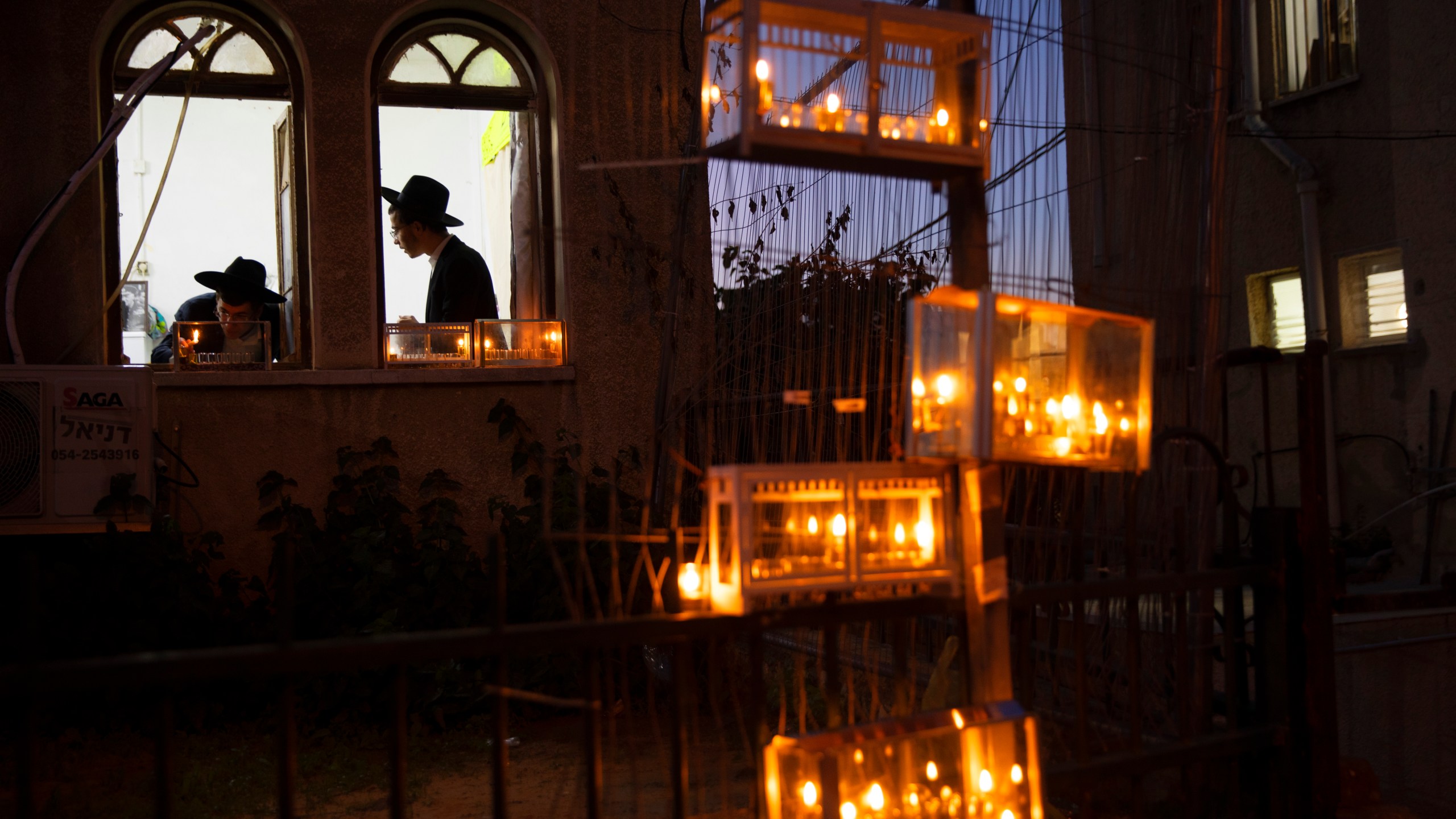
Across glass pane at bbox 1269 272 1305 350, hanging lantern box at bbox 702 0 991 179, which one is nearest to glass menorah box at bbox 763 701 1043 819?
hanging lantern box at bbox 702 0 991 179

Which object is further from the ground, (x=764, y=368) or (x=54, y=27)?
(x=54, y=27)

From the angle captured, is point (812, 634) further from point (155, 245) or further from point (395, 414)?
point (155, 245)

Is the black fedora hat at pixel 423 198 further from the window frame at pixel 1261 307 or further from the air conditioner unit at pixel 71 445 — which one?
the window frame at pixel 1261 307

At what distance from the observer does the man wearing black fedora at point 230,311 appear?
641 cm

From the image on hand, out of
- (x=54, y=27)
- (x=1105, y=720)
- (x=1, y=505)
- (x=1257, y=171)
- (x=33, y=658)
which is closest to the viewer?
(x=33, y=658)

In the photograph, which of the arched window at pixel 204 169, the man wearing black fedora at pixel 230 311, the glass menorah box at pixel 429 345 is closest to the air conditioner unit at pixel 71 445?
the man wearing black fedora at pixel 230 311

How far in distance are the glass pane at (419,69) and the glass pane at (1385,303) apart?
8.05m

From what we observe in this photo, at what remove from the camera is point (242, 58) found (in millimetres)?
6539

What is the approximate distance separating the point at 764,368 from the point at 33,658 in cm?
332

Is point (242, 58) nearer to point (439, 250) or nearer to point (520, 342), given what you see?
point (439, 250)

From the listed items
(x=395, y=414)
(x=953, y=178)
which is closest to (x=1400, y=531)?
(x=395, y=414)

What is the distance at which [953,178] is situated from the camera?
250 cm

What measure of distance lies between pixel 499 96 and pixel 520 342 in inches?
60.6

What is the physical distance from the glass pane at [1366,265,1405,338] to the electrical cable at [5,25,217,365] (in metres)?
9.41
